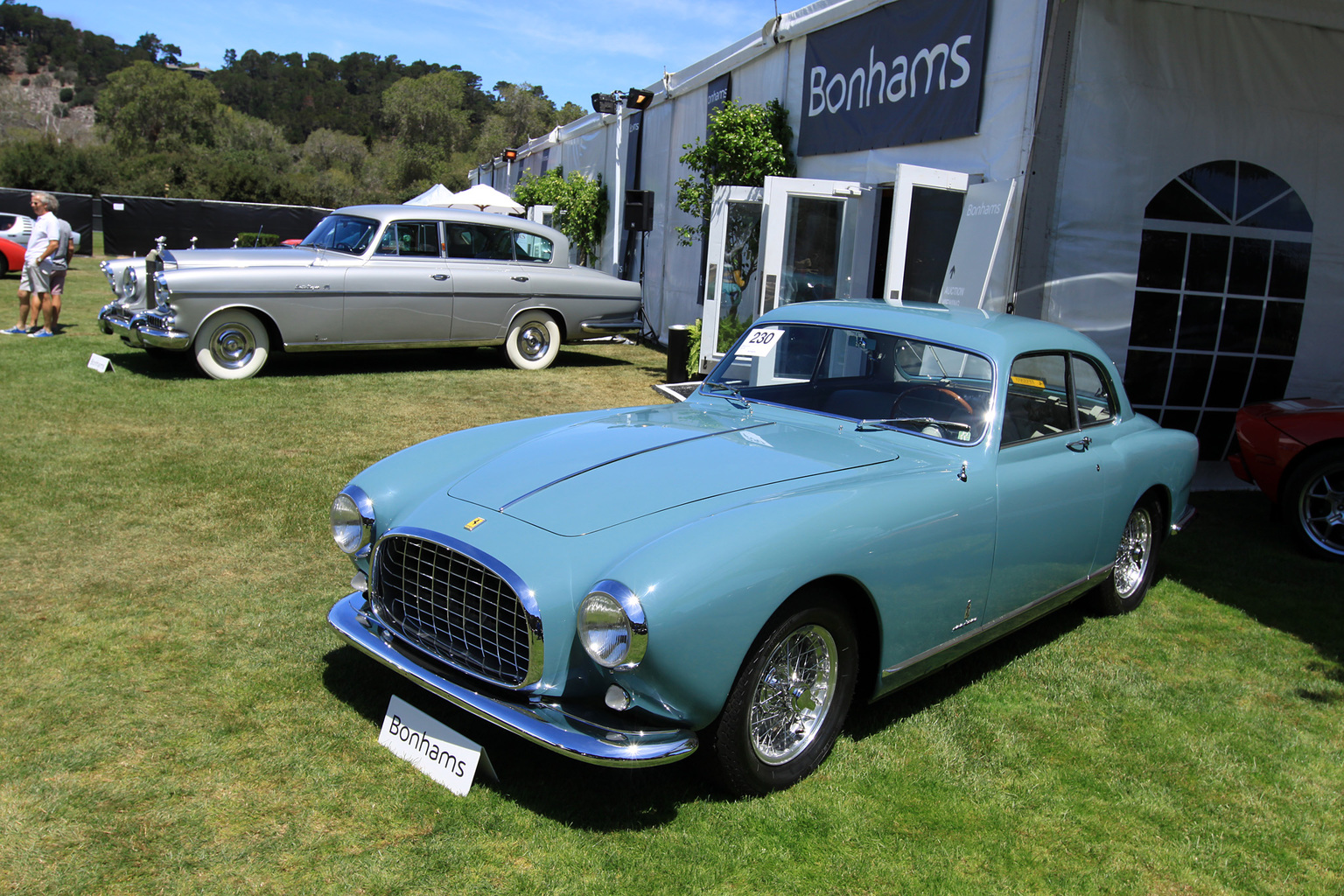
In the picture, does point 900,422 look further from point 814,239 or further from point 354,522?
point 814,239

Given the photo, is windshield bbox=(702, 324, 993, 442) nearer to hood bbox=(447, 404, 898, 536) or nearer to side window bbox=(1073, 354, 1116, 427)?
hood bbox=(447, 404, 898, 536)

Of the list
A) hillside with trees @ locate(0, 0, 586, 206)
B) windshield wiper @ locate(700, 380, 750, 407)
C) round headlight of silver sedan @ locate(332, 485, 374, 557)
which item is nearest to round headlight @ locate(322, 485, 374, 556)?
round headlight of silver sedan @ locate(332, 485, 374, 557)

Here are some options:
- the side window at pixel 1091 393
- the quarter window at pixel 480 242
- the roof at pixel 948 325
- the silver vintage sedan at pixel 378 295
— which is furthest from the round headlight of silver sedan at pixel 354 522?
the quarter window at pixel 480 242

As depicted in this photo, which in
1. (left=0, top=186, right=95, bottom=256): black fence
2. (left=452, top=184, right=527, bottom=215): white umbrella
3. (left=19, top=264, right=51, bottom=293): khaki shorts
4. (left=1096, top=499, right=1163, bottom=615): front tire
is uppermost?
(left=452, top=184, right=527, bottom=215): white umbrella

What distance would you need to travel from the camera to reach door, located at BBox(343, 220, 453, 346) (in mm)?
9492

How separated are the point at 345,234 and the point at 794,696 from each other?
8.51 metres

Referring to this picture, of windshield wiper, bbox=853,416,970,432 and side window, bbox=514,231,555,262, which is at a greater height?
side window, bbox=514,231,555,262

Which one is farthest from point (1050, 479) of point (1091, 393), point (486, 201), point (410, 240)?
point (486, 201)

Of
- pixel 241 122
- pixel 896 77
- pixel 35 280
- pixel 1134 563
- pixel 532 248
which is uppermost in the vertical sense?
pixel 241 122

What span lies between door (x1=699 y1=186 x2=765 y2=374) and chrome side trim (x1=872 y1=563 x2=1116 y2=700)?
Result: 19.8 ft

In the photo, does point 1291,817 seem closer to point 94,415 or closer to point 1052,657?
point 1052,657

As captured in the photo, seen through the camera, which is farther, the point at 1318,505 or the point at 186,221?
the point at 186,221

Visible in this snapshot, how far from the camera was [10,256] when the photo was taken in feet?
59.0

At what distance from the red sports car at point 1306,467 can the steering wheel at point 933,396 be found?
3.35 metres
